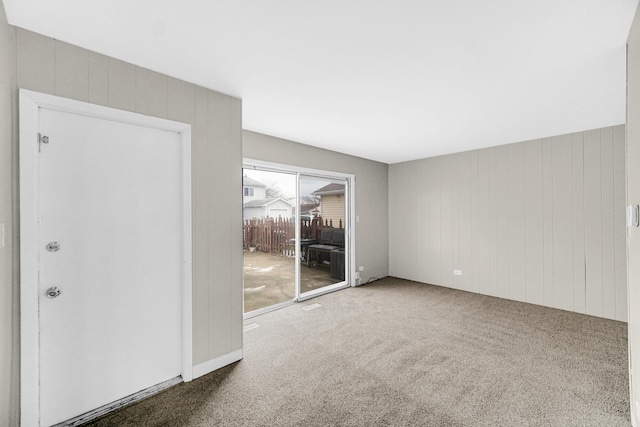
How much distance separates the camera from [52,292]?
173cm

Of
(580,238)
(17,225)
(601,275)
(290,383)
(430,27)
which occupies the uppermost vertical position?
(430,27)

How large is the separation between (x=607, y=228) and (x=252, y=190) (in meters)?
4.61

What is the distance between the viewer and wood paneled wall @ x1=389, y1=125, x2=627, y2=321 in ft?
11.5

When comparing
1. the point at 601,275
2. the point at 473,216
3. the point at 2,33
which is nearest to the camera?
the point at 2,33

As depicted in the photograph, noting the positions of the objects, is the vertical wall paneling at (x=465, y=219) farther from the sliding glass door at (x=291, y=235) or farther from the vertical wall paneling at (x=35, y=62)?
the vertical wall paneling at (x=35, y=62)

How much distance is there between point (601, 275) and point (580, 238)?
50 cm

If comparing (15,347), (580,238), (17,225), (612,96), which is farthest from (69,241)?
(580,238)

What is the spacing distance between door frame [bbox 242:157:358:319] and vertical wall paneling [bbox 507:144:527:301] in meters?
2.45

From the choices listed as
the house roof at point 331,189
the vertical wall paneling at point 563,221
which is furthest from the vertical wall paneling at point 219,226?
the vertical wall paneling at point 563,221

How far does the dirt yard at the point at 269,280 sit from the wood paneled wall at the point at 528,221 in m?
2.40

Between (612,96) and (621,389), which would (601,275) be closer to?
(621,389)

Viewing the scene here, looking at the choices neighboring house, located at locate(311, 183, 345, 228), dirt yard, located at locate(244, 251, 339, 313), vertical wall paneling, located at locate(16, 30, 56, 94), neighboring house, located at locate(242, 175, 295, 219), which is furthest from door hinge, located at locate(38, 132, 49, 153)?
neighboring house, located at locate(311, 183, 345, 228)

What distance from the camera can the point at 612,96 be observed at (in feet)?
8.43

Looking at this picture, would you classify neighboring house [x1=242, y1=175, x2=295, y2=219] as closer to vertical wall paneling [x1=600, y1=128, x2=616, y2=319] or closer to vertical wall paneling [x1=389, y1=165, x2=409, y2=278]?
vertical wall paneling [x1=389, y1=165, x2=409, y2=278]
